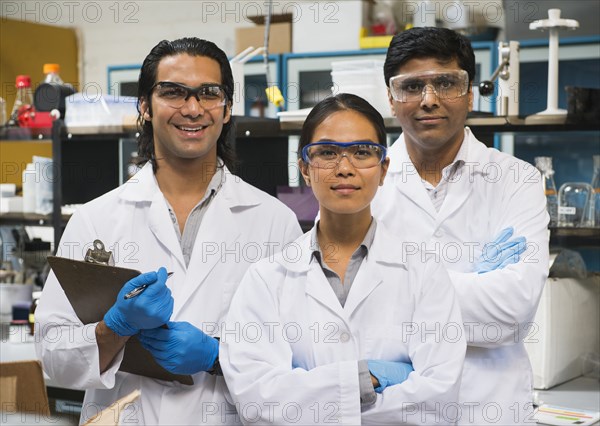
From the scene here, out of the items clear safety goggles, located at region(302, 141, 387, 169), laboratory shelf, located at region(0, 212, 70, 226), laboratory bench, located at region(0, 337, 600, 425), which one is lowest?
laboratory bench, located at region(0, 337, 600, 425)

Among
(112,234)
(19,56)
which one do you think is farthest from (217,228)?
(19,56)

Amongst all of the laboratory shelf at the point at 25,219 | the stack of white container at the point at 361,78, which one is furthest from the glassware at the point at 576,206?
the laboratory shelf at the point at 25,219

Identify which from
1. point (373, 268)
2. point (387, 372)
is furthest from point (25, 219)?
point (387, 372)

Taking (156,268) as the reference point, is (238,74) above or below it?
above

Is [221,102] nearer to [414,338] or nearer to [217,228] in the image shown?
[217,228]

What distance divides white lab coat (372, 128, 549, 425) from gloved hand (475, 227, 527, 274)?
17 millimetres

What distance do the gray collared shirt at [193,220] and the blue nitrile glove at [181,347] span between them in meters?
0.19

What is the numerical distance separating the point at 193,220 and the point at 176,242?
0.26 ft

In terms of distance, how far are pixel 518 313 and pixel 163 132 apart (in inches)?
33.8

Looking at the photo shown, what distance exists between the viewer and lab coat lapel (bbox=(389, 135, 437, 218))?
1.83m

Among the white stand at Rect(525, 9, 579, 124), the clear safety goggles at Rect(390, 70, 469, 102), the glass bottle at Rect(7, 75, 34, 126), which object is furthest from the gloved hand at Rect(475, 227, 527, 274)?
the glass bottle at Rect(7, 75, 34, 126)

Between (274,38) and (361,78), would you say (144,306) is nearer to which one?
(361,78)

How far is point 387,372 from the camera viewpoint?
1.43m

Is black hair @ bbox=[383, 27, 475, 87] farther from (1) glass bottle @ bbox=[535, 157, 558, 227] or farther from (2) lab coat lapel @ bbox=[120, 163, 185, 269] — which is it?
(1) glass bottle @ bbox=[535, 157, 558, 227]
